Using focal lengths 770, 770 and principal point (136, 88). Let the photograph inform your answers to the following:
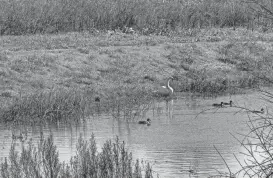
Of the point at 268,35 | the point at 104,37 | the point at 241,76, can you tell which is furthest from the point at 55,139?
the point at 268,35

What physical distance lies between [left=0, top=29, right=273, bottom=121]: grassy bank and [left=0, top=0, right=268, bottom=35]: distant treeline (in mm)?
1317

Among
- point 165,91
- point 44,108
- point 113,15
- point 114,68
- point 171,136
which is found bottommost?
point 171,136

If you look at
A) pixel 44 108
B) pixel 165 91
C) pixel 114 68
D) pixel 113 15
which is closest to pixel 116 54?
pixel 114 68

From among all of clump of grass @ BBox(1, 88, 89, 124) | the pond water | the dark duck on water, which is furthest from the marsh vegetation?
the pond water

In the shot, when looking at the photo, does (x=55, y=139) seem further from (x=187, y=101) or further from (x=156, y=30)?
(x=156, y=30)

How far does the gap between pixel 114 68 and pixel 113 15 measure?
7.04 m

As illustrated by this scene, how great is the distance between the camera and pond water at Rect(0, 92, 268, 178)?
12000 millimetres

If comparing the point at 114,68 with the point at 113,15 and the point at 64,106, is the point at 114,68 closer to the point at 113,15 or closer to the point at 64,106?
the point at 64,106

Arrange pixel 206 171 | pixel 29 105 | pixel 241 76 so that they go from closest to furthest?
pixel 206 171 < pixel 29 105 < pixel 241 76

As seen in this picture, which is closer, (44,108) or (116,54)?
(44,108)

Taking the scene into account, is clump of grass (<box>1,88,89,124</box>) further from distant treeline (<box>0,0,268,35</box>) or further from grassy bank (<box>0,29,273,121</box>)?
distant treeline (<box>0,0,268,35</box>)

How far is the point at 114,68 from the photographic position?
21562mm

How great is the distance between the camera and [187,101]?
18969 millimetres

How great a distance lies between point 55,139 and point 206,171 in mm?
3749
